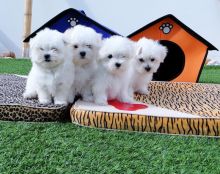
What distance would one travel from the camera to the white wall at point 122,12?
7.12 m

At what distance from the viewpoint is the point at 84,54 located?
2.56 metres

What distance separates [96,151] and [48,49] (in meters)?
0.78

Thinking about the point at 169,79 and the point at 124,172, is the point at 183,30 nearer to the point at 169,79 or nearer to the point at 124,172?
the point at 169,79

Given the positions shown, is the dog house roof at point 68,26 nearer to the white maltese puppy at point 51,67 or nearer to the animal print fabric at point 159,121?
the white maltese puppy at point 51,67

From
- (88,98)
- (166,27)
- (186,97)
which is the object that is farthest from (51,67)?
→ (166,27)

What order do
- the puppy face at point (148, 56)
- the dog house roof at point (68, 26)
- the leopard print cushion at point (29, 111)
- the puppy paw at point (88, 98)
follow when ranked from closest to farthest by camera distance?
the leopard print cushion at point (29, 111) < the puppy paw at point (88, 98) < the puppy face at point (148, 56) < the dog house roof at point (68, 26)

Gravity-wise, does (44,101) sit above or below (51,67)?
below

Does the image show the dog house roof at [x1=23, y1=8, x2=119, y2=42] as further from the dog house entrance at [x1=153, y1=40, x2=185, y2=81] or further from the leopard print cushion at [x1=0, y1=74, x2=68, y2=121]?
the leopard print cushion at [x1=0, y1=74, x2=68, y2=121]

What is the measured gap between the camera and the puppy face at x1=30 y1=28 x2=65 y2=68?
2439 mm

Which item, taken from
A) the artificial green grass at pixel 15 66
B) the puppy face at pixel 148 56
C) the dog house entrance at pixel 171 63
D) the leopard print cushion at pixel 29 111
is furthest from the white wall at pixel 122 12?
the leopard print cushion at pixel 29 111

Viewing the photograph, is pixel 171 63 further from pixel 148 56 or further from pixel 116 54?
pixel 116 54

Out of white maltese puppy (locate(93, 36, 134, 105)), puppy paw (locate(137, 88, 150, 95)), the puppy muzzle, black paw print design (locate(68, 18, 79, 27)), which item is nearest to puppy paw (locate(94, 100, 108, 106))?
white maltese puppy (locate(93, 36, 134, 105))

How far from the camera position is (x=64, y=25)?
3660mm

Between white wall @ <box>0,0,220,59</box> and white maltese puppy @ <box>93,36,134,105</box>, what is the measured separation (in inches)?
177
